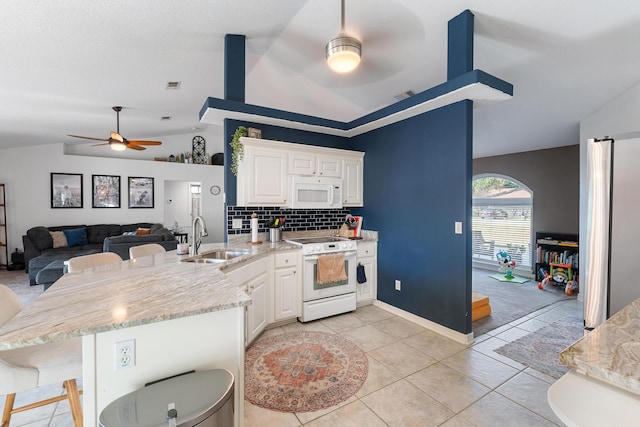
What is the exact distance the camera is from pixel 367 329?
3.29 meters

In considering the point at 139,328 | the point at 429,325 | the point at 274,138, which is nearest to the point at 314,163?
the point at 274,138

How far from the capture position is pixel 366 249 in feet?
13.0

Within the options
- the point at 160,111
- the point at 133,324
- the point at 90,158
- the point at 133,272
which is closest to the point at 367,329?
the point at 133,272

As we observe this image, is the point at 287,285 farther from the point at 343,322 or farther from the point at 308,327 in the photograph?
the point at 343,322

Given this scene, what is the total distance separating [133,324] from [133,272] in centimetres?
98

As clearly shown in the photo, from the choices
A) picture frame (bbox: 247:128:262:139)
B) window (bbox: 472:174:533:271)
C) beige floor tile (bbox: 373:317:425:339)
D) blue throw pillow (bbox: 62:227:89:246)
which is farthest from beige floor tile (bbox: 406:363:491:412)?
blue throw pillow (bbox: 62:227:89:246)

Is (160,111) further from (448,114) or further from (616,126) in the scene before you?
(616,126)

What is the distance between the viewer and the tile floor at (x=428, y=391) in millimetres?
1907

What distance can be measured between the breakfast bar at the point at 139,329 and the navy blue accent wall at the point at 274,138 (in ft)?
6.79

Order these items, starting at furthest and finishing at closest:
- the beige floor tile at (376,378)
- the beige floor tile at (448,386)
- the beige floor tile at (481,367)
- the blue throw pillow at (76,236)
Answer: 1. the blue throw pillow at (76,236)
2. the beige floor tile at (481,367)
3. the beige floor tile at (376,378)
4. the beige floor tile at (448,386)

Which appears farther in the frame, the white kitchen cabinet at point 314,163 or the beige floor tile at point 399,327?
the white kitchen cabinet at point 314,163

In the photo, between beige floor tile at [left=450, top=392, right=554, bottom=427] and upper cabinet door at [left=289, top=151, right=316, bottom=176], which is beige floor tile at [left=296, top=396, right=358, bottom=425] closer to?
beige floor tile at [left=450, top=392, right=554, bottom=427]

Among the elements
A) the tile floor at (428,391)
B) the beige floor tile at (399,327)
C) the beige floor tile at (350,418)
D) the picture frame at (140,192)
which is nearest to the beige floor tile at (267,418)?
the tile floor at (428,391)

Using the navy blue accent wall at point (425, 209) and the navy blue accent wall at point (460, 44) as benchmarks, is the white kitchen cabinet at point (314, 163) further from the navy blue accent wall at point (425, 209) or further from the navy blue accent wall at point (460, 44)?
the navy blue accent wall at point (460, 44)
